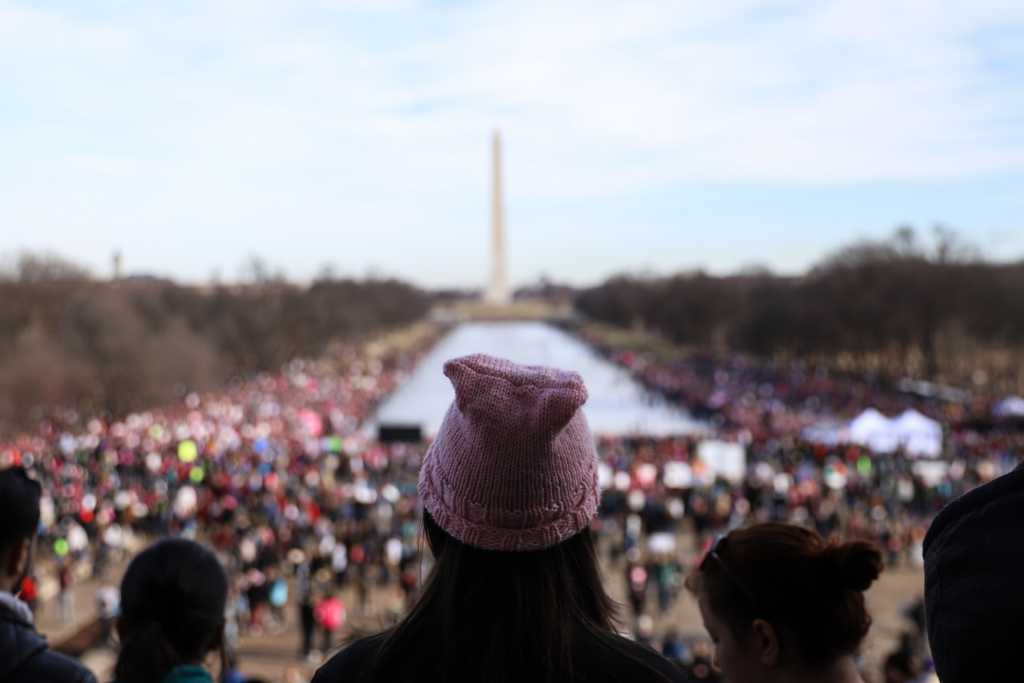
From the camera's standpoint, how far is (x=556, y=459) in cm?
162

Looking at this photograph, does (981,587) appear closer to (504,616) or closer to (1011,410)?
(504,616)

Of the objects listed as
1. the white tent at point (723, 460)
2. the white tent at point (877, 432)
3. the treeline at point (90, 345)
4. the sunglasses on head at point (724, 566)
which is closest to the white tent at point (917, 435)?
the white tent at point (877, 432)

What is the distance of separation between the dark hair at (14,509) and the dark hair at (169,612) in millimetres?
285

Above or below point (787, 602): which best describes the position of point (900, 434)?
below

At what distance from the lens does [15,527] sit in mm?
2566

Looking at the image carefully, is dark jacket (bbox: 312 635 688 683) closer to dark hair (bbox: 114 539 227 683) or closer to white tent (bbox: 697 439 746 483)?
dark hair (bbox: 114 539 227 683)

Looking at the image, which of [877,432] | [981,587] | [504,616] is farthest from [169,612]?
[877,432]

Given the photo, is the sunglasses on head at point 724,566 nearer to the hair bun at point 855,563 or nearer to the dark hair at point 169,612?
the hair bun at point 855,563

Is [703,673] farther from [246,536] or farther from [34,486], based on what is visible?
[246,536]

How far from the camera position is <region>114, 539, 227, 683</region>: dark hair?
8.54 ft

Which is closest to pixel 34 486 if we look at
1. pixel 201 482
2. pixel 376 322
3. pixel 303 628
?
pixel 303 628

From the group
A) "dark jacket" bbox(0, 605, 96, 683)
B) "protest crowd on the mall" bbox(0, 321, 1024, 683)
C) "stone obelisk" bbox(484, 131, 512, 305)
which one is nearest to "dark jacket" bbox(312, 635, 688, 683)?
"dark jacket" bbox(0, 605, 96, 683)

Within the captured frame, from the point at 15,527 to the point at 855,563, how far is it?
2.01 metres

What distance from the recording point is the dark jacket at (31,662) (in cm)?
223
